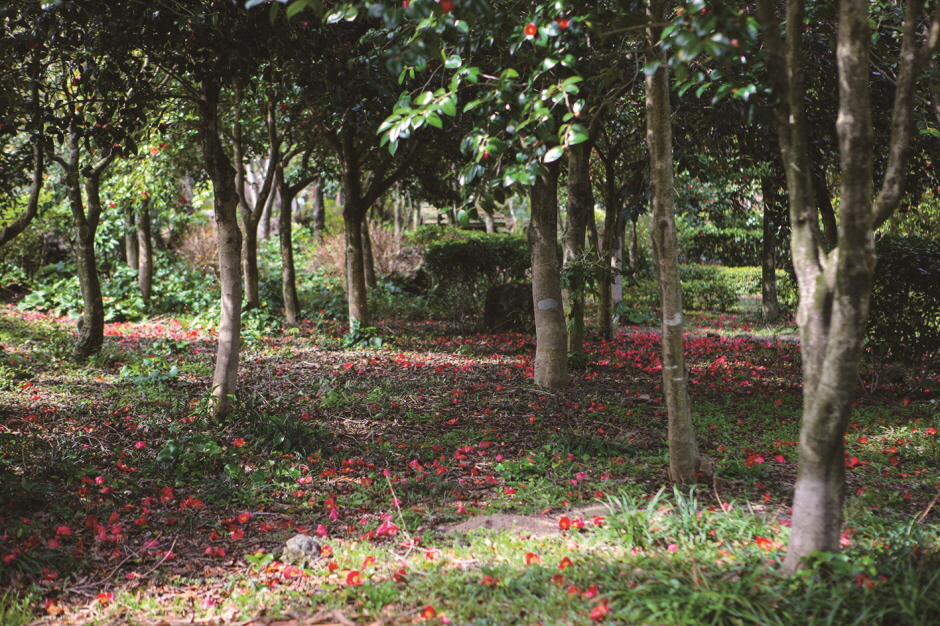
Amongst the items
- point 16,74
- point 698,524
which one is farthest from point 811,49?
point 16,74

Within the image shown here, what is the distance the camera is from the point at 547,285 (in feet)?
20.6

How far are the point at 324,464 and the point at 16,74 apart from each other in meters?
3.58

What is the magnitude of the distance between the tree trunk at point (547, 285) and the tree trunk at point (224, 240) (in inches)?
112

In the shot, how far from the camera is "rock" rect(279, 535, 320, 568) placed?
120 inches

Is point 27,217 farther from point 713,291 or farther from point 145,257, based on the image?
point 713,291

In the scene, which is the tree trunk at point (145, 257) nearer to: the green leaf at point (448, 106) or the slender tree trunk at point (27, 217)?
the slender tree trunk at point (27, 217)

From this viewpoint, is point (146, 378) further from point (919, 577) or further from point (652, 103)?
point (919, 577)

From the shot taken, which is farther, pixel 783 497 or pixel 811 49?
pixel 811 49

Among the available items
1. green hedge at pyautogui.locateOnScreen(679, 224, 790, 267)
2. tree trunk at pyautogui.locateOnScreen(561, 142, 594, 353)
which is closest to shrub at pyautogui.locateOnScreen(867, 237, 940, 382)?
tree trunk at pyautogui.locateOnScreen(561, 142, 594, 353)

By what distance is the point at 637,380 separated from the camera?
22.5 feet

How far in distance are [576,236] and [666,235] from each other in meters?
3.63

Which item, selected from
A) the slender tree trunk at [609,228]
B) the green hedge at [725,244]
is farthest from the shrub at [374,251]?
the green hedge at [725,244]

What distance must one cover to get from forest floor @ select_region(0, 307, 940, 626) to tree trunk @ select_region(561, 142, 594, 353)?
95 centimetres

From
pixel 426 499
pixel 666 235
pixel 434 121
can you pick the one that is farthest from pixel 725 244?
A: pixel 434 121
